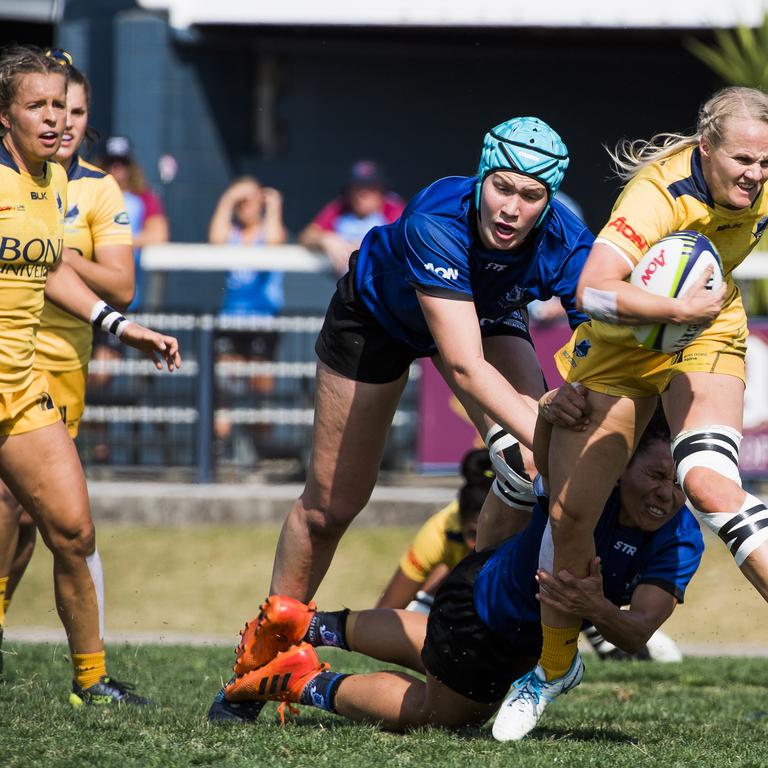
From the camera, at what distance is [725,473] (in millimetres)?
4742

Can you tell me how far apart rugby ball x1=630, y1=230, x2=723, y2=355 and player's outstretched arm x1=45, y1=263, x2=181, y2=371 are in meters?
2.05

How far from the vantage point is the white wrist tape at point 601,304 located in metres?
4.48

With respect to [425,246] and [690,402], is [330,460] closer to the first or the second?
[425,246]

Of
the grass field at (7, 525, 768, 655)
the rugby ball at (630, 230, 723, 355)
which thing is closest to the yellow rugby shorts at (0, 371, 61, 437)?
the rugby ball at (630, 230, 723, 355)

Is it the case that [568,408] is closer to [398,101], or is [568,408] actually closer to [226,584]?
[226,584]

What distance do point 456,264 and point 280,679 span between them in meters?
1.62

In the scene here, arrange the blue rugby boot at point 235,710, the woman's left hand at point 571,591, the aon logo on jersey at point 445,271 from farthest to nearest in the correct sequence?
the blue rugby boot at point 235,710 < the aon logo on jersey at point 445,271 < the woman's left hand at point 571,591

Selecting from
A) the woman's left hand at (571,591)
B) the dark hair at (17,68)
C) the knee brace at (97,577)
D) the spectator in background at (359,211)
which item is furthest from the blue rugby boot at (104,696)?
the spectator in background at (359,211)

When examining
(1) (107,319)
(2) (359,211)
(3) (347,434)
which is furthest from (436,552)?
(2) (359,211)

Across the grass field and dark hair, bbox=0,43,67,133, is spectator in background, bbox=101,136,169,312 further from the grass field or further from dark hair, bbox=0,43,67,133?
dark hair, bbox=0,43,67,133

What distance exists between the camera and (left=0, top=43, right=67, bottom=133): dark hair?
540cm

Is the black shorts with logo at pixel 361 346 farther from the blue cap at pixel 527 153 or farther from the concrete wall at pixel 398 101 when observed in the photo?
the concrete wall at pixel 398 101

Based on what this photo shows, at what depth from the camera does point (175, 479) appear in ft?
36.0

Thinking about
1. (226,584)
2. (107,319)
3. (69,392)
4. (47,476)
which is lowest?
(226,584)
